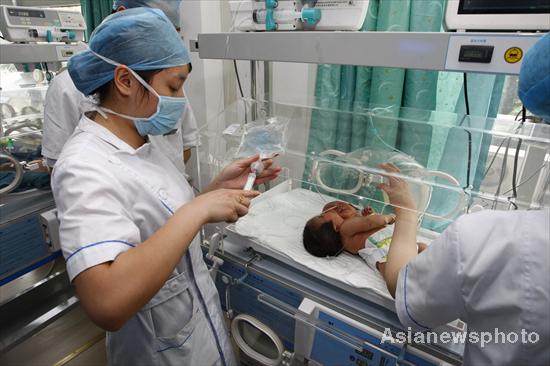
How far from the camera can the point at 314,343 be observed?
4.05ft

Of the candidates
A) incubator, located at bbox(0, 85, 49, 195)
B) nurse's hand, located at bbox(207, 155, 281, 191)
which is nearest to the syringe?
nurse's hand, located at bbox(207, 155, 281, 191)

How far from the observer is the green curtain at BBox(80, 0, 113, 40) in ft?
10.2

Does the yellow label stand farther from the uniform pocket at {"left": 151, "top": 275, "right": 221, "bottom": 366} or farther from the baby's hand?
the uniform pocket at {"left": 151, "top": 275, "right": 221, "bottom": 366}

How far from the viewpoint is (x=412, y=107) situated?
1827 mm

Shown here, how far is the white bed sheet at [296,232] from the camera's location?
131cm

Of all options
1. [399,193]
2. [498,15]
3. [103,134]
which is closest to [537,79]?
[498,15]

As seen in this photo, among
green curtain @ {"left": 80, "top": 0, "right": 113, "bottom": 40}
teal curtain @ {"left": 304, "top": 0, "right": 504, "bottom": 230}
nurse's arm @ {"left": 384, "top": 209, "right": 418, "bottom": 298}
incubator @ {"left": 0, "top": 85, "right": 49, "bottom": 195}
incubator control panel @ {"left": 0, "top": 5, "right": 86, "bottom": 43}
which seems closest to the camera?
nurse's arm @ {"left": 384, "top": 209, "right": 418, "bottom": 298}

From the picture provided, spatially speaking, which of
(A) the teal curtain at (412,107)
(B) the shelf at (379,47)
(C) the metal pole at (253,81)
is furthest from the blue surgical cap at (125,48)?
(C) the metal pole at (253,81)

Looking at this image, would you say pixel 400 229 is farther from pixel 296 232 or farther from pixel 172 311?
pixel 172 311

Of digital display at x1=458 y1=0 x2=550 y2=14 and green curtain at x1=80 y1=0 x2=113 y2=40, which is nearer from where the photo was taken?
digital display at x1=458 y1=0 x2=550 y2=14

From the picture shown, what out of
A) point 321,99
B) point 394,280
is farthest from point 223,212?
point 321,99

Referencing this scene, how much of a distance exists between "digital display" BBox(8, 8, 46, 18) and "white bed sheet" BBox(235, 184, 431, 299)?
6.08 ft

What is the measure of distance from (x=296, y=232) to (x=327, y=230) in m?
0.16

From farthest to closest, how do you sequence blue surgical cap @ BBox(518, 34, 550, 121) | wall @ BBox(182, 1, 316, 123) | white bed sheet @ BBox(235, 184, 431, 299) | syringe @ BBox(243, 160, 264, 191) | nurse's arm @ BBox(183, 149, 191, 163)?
wall @ BBox(182, 1, 316, 123), nurse's arm @ BBox(183, 149, 191, 163), white bed sheet @ BBox(235, 184, 431, 299), syringe @ BBox(243, 160, 264, 191), blue surgical cap @ BBox(518, 34, 550, 121)
